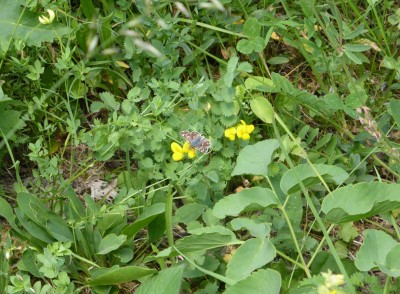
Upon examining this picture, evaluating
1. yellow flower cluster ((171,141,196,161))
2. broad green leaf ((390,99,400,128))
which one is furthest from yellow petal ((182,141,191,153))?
broad green leaf ((390,99,400,128))

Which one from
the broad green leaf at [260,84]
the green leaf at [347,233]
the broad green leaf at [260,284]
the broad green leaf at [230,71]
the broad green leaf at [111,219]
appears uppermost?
the broad green leaf at [230,71]

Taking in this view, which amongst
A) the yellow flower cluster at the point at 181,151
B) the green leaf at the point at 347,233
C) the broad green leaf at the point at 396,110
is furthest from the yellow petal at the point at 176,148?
the broad green leaf at the point at 396,110

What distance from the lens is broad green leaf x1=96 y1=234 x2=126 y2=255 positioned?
2369mm

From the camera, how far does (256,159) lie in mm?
2318

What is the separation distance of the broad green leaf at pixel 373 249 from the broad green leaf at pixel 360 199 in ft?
0.30

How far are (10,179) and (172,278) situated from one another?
2.95ft

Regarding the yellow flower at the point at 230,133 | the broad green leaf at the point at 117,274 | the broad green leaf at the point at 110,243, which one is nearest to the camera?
the broad green leaf at the point at 117,274

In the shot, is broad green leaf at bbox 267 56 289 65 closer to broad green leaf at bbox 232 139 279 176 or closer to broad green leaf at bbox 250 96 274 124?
broad green leaf at bbox 250 96 274 124

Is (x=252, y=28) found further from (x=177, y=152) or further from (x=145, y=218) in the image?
(x=145, y=218)

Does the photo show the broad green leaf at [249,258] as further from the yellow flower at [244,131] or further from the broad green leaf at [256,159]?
the yellow flower at [244,131]

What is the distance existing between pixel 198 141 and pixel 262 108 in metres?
0.40

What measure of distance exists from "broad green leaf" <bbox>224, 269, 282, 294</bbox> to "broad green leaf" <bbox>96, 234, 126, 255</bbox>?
1.83ft

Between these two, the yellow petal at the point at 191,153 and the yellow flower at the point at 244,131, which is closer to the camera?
the yellow petal at the point at 191,153

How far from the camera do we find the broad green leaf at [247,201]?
2.15 meters
